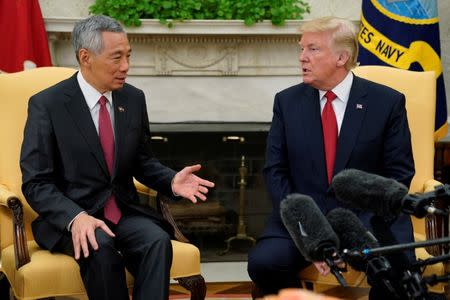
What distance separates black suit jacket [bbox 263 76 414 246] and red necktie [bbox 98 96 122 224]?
1.80 feet

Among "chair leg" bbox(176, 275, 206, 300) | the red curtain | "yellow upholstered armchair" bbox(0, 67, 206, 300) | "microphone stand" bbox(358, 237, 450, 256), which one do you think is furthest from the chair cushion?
the red curtain

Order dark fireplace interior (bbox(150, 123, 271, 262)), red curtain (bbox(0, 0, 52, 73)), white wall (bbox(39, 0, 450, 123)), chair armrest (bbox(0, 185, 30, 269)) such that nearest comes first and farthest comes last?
chair armrest (bbox(0, 185, 30, 269)), red curtain (bbox(0, 0, 52, 73)), white wall (bbox(39, 0, 450, 123)), dark fireplace interior (bbox(150, 123, 271, 262))

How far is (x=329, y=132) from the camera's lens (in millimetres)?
2785

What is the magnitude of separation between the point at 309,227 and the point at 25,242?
141 centimetres

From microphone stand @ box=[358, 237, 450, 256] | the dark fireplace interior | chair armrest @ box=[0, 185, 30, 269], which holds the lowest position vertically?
the dark fireplace interior

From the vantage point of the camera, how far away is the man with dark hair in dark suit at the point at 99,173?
97.4 inches

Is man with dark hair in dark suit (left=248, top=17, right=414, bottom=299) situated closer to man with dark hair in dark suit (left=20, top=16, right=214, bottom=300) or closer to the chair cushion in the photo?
man with dark hair in dark suit (left=20, top=16, right=214, bottom=300)

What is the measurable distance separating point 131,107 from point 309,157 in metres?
0.68

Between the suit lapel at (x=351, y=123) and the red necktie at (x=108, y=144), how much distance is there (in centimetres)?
80

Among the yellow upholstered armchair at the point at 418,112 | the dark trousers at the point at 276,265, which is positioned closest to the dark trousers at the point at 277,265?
the dark trousers at the point at 276,265

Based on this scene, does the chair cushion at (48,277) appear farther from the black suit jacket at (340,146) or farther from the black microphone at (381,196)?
the black microphone at (381,196)

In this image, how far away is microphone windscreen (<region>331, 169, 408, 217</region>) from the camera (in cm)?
128

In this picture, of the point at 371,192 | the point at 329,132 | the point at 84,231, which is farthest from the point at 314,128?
the point at 371,192

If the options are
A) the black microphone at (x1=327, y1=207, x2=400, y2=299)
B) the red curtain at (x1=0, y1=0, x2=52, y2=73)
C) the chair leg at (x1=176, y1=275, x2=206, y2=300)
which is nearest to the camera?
the black microphone at (x1=327, y1=207, x2=400, y2=299)
